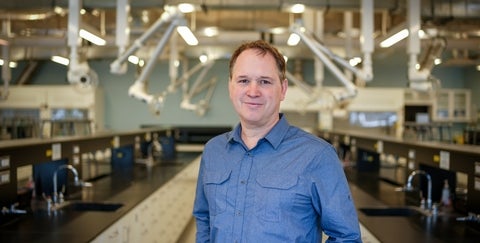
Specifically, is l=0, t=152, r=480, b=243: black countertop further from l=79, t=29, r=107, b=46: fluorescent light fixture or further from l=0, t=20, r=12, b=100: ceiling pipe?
l=0, t=20, r=12, b=100: ceiling pipe

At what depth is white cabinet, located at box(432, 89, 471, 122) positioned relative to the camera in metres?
9.64

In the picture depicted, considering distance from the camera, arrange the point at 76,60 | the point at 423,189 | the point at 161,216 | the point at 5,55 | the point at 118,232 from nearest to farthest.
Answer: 1. the point at 118,232
2. the point at 423,189
3. the point at 76,60
4. the point at 161,216
5. the point at 5,55

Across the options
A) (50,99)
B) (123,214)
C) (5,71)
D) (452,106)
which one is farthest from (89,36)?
(452,106)

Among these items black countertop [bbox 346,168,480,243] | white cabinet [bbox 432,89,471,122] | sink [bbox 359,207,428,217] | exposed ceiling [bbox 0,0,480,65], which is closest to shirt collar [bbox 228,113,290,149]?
black countertop [bbox 346,168,480,243]

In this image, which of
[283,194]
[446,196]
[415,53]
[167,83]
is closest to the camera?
[283,194]

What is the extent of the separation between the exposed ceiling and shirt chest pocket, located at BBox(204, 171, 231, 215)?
10.7 feet

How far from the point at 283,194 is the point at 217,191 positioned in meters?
0.23

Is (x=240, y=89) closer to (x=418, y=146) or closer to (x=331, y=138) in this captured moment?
(x=418, y=146)

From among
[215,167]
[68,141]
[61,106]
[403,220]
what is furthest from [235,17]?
[215,167]

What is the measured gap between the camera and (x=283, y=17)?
769 cm

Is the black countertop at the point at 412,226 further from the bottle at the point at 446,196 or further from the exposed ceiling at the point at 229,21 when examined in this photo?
the exposed ceiling at the point at 229,21

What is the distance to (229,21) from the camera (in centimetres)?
787

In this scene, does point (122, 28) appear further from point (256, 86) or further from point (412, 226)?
point (256, 86)

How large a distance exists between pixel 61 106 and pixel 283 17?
474 centimetres
